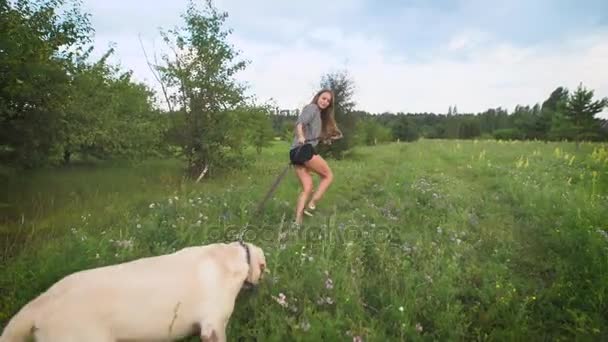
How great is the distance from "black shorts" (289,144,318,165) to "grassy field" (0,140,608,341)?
100 centimetres

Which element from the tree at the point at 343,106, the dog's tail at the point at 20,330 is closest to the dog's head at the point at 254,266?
the dog's tail at the point at 20,330

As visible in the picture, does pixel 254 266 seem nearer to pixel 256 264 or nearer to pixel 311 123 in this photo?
pixel 256 264

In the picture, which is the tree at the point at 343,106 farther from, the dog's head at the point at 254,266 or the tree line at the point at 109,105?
the dog's head at the point at 254,266

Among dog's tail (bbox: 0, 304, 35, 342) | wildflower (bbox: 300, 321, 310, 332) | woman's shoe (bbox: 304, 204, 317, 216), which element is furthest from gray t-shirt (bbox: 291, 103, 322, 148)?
dog's tail (bbox: 0, 304, 35, 342)

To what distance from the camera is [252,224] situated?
603 centimetres

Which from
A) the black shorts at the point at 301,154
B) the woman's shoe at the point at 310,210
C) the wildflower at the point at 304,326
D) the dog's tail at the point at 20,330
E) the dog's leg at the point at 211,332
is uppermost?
the black shorts at the point at 301,154

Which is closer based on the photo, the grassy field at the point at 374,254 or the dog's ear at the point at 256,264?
the dog's ear at the point at 256,264

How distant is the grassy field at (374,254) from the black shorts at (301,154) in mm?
995

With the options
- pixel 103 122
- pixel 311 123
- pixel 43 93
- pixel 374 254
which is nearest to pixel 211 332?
pixel 374 254

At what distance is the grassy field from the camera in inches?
137

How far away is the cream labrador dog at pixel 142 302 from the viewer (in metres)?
2.23

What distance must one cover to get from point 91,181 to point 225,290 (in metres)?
9.06

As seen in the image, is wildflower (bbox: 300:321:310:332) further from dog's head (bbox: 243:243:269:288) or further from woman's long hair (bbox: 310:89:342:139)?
woman's long hair (bbox: 310:89:342:139)

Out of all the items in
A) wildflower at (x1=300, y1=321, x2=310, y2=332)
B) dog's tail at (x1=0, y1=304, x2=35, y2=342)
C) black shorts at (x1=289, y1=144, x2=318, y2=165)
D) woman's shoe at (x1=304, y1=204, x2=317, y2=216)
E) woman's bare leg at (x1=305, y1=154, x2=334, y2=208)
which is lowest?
wildflower at (x1=300, y1=321, x2=310, y2=332)
